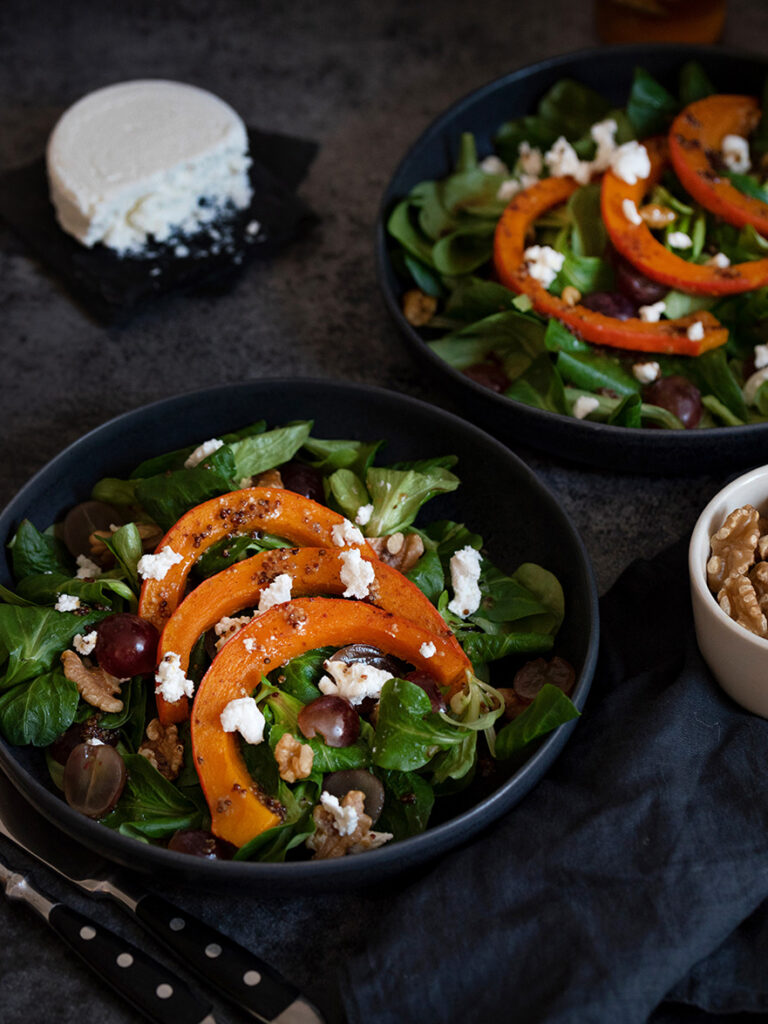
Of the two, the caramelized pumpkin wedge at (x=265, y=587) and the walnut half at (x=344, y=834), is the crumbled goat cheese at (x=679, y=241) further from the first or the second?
the walnut half at (x=344, y=834)

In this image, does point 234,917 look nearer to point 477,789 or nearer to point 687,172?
point 477,789

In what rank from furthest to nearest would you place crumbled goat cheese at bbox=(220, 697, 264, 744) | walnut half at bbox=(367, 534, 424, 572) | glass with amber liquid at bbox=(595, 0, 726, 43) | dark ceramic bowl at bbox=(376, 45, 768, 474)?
glass with amber liquid at bbox=(595, 0, 726, 43) → dark ceramic bowl at bbox=(376, 45, 768, 474) → walnut half at bbox=(367, 534, 424, 572) → crumbled goat cheese at bbox=(220, 697, 264, 744)

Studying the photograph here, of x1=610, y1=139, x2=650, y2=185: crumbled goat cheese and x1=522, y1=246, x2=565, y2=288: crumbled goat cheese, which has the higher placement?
x1=610, y1=139, x2=650, y2=185: crumbled goat cheese

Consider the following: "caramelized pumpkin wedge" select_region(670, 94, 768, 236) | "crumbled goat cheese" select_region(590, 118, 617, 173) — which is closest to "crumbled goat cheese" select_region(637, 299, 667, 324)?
"caramelized pumpkin wedge" select_region(670, 94, 768, 236)

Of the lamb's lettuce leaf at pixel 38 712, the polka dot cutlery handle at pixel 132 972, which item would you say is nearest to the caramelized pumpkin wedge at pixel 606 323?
the lamb's lettuce leaf at pixel 38 712

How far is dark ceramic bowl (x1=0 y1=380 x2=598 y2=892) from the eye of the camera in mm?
1202

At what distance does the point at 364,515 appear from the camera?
1420 millimetres

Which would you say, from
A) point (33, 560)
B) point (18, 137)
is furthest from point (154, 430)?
point (18, 137)

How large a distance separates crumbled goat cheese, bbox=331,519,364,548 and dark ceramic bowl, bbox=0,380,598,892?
9.4 inches

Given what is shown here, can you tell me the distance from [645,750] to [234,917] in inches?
19.9

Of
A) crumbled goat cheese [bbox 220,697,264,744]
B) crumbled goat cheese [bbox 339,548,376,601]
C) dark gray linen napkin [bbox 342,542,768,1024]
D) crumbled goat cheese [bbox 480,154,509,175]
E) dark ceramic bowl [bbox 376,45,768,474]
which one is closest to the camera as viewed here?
dark gray linen napkin [bbox 342,542,768,1024]

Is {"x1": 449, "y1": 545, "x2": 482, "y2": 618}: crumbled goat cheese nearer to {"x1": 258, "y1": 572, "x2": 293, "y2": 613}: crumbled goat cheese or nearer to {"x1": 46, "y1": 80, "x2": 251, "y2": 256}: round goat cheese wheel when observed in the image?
{"x1": 258, "y1": 572, "x2": 293, "y2": 613}: crumbled goat cheese

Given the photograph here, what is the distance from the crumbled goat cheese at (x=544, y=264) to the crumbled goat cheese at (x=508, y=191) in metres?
0.22

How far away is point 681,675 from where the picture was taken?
132cm
